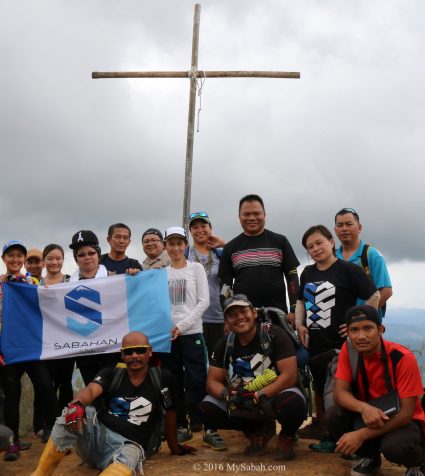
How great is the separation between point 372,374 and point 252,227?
2491 mm

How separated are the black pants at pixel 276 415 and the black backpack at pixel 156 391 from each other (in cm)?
53

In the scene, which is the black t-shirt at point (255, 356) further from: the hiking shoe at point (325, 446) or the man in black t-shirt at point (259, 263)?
the hiking shoe at point (325, 446)

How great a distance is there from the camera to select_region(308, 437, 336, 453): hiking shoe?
593 centimetres

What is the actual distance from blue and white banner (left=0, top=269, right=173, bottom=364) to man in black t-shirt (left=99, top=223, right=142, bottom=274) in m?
0.33

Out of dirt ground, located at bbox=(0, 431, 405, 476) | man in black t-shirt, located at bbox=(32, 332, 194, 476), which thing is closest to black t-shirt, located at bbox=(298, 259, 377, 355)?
dirt ground, located at bbox=(0, 431, 405, 476)

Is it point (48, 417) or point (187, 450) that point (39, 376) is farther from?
point (187, 450)

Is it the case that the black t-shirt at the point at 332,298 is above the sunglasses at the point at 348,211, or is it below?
below

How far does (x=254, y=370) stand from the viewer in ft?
19.3

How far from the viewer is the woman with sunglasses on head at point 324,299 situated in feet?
19.5

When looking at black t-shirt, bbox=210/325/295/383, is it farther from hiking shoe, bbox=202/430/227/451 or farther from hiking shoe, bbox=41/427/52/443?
A: hiking shoe, bbox=41/427/52/443

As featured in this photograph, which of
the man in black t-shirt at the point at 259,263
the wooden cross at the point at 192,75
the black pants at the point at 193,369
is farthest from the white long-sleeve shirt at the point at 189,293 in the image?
the wooden cross at the point at 192,75

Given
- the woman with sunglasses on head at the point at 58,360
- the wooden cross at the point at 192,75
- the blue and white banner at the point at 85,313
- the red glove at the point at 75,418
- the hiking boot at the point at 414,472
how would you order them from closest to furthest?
the hiking boot at the point at 414,472
the red glove at the point at 75,418
the blue and white banner at the point at 85,313
the woman with sunglasses on head at the point at 58,360
the wooden cross at the point at 192,75

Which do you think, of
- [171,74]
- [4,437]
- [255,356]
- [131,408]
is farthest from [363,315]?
[171,74]

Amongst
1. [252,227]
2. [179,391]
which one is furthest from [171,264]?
[179,391]
